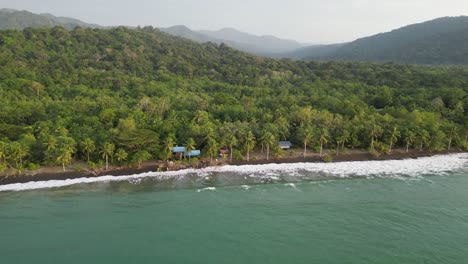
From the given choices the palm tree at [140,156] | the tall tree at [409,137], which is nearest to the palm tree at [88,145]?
the palm tree at [140,156]

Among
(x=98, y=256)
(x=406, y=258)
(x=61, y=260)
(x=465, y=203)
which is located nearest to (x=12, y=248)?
(x=61, y=260)

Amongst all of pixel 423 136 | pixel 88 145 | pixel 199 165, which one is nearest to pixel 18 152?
pixel 88 145

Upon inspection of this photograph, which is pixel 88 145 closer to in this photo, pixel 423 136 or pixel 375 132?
pixel 375 132

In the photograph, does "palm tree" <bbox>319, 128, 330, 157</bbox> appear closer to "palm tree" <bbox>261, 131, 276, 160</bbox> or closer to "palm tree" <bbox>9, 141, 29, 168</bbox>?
"palm tree" <bbox>261, 131, 276, 160</bbox>

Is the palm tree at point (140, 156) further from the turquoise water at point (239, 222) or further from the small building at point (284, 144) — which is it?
the small building at point (284, 144)

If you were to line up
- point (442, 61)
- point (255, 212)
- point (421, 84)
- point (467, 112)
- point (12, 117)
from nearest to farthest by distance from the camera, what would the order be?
point (255, 212)
point (12, 117)
point (467, 112)
point (421, 84)
point (442, 61)

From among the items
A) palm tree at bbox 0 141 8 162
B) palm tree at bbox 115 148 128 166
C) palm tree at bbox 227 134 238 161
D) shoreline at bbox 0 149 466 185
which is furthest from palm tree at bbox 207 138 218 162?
palm tree at bbox 0 141 8 162

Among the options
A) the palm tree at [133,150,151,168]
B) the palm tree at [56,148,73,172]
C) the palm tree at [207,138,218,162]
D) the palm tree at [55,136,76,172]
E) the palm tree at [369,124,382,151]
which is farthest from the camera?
the palm tree at [369,124,382,151]

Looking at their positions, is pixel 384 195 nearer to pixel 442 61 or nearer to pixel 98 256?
pixel 98 256
